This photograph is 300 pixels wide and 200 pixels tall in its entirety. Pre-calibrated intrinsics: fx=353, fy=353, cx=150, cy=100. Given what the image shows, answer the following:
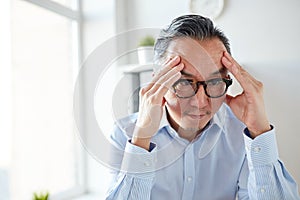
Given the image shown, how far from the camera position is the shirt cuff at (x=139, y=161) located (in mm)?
857

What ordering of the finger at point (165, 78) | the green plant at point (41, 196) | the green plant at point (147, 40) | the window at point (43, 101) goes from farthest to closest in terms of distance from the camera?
1. the window at point (43, 101)
2. the green plant at point (41, 196)
3. the green plant at point (147, 40)
4. the finger at point (165, 78)

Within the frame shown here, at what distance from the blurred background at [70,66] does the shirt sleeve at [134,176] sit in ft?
1.48

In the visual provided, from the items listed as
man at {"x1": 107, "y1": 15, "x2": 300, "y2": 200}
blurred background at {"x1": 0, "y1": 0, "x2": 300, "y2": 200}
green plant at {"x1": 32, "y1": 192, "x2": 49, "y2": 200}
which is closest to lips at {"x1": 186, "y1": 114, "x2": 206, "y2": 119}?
man at {"x1": 107, "y1": 15, "x2": 300, "y2": 200}

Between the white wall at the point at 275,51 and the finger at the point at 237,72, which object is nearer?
the finger at the point at 237,72

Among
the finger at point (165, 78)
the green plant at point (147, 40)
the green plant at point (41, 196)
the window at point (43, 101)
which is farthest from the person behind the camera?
the window at point (43, 101)

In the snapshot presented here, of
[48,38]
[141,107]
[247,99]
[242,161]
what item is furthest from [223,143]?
[48,38]

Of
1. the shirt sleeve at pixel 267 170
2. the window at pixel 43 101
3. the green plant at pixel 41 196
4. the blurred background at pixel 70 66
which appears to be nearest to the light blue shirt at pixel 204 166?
the shirt sleeve at pixel 267 170

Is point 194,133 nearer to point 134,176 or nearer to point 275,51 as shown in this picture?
point 134,176

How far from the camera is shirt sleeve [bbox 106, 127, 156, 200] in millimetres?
870

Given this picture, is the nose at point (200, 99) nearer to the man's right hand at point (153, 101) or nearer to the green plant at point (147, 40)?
the man's right hand at point (153, 101)

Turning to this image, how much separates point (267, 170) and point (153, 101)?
13.5 inches

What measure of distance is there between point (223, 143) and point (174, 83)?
343mm

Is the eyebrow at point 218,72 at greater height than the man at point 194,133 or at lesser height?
greater

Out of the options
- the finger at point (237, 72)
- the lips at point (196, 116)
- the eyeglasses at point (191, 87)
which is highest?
the finger at point (237, 72)
